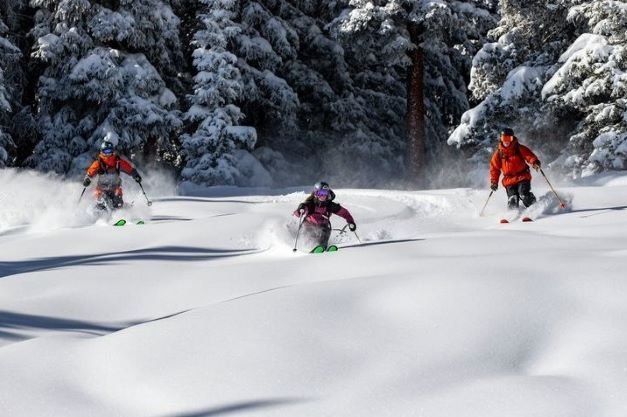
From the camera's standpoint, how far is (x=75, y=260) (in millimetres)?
10062

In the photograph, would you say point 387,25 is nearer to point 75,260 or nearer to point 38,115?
point 38,115

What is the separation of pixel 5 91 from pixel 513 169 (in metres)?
13.8

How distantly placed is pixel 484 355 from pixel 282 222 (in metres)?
7.68

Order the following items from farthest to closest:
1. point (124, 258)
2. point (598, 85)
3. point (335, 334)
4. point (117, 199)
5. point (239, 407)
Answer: point (598, 85) → point (117, 199) → point (124, 258) → point (335, 334) → point (239, 407)

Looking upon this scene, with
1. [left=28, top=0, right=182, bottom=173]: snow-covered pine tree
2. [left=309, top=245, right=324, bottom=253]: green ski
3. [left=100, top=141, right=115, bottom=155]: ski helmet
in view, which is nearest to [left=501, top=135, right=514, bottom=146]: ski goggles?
[left=309, top=245, right=324, bottom=253]: green ski

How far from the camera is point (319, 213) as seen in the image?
10547 mm

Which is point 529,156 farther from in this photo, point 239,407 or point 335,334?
point 239,407

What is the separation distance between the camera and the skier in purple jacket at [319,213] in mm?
10375

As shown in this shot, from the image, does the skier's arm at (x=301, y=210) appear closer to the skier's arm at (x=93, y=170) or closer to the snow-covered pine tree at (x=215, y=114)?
the skier's arm at (x=93, y=170)

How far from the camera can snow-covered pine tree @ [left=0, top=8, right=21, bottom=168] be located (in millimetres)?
19953

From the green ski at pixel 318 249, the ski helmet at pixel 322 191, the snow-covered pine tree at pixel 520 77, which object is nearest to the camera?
the green ski at pixel 318 249

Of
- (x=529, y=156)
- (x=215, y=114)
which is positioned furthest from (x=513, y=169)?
(x=215, y=114)

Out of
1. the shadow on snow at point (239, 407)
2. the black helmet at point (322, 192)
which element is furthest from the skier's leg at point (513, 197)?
the shadow on snow at point (239, 407)

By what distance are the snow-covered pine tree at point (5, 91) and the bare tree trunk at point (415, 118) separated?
36.8 ft
